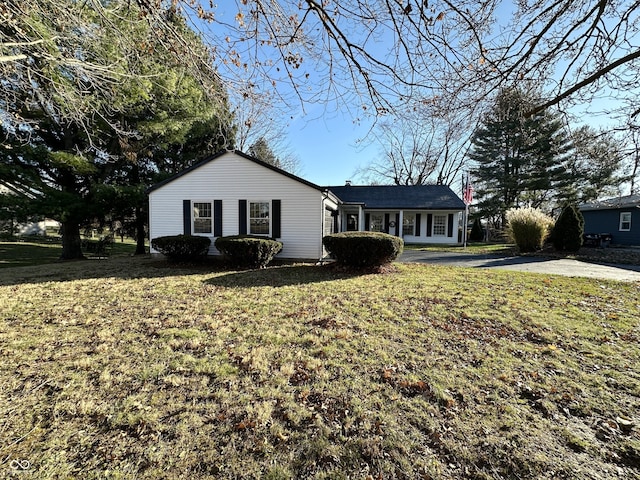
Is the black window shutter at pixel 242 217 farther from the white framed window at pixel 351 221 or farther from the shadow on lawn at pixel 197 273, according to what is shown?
the white framed window at pixel 351 221

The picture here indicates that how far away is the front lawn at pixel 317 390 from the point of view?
1938 mm

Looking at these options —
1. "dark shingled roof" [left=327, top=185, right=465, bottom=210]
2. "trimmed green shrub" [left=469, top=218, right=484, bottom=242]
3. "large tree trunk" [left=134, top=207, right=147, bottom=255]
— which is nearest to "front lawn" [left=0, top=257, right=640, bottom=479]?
"large tree trunk" [left=134, top=207, right=147, bottom=255]

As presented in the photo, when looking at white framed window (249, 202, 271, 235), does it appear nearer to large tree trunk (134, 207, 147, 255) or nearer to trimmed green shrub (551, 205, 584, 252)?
large tree trunk (134, 207, 147, 255)

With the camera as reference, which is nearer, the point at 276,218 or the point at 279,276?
the point at 279,276

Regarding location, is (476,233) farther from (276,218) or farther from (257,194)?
(257,194)

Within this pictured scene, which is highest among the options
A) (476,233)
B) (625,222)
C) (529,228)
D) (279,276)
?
(625,222)

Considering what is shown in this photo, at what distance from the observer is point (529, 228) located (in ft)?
46.1

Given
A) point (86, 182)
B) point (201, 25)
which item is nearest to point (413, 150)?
point (86, 182)

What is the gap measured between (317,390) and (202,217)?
10.1 meters

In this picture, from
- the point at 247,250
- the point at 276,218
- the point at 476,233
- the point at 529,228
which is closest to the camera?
the point at 247,250

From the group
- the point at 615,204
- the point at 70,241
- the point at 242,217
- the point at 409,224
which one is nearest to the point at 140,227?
the point at 70,241

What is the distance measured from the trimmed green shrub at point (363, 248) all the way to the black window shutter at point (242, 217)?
3678mm

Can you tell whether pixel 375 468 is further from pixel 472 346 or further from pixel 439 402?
pixel 472 346

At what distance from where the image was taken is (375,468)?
1888 millimetres
